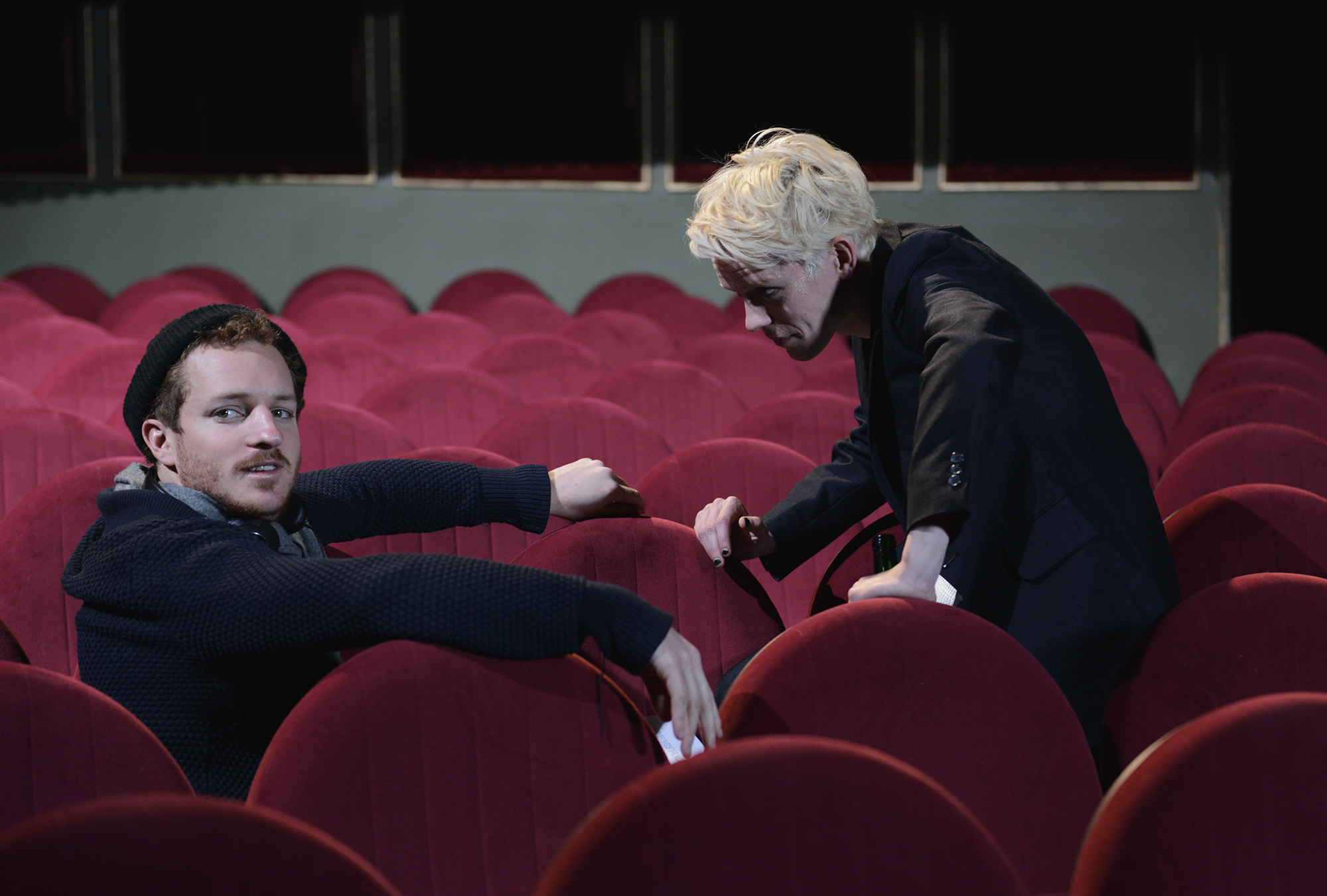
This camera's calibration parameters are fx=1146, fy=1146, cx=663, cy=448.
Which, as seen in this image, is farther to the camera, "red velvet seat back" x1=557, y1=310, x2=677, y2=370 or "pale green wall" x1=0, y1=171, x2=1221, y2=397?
"pale green wall" x1=0, y1=171, x2=1221, y2=397

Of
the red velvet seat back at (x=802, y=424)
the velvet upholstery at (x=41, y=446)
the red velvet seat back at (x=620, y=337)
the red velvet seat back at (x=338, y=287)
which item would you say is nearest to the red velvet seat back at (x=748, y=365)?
the red velvet seat back at (x=620, y=337)

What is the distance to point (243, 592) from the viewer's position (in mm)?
1166

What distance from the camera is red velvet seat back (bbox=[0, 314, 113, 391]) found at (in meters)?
3.80

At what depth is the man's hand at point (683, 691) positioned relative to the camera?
1160mm

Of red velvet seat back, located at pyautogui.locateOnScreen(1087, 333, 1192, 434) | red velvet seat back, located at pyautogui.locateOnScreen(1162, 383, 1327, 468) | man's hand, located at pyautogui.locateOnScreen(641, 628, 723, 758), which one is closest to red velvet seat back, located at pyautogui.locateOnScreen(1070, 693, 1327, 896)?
man's hand, located at pyautogui.locateOnScreen(641, 628, 723, 758)

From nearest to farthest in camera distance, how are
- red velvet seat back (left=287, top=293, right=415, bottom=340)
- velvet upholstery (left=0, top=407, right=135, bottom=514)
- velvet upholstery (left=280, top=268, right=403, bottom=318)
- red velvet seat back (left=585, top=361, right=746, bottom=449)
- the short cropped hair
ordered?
1. the short cropped hair
2. velvet upholstery (left=0, top=407, right=135, bottom=514)
3. red velvet seat back (left=585, top=361, right=746, bottom=449)
4. red velvet seat back (left=287, top=293, right=415, bottom=340)
5. velvet upholstery (left=280, top=268, right=403, bottom=318)

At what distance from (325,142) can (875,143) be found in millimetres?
3398

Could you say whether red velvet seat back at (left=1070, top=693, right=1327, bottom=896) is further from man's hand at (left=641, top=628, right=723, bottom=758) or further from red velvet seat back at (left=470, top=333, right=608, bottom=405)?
→ red velvet seat back at (left=470, top=333, right=608, bottom=405)

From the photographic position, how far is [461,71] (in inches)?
283

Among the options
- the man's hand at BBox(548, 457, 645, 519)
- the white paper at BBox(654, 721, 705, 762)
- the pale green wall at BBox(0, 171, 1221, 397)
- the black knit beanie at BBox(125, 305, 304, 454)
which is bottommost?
the white paper at BBox(654, 721, 705, 762)

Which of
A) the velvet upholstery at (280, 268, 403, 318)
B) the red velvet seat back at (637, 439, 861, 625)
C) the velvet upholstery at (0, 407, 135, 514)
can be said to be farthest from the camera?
the velvet upholstery at (280, 268, 403, 318)

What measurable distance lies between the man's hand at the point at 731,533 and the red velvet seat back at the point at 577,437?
81 cm

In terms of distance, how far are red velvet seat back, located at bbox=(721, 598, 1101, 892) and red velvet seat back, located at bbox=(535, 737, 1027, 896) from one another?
1.16 feet

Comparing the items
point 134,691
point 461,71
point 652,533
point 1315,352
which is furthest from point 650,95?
point 134,691
